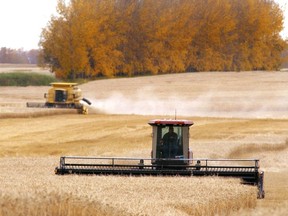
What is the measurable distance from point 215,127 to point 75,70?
46086 mm

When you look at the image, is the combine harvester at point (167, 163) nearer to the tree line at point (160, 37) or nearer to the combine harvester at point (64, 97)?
the combine harvester at point (64, 97)

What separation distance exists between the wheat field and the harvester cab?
0.83 meters

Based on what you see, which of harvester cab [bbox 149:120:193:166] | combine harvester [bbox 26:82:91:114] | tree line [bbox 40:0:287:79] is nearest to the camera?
harvester cab [bbox 149:120:193:166]

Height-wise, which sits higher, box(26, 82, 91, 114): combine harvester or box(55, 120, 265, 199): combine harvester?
box(26, 82, 91, 114): combine harvester

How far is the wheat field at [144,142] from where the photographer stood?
59.4ft

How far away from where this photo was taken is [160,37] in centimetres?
9875

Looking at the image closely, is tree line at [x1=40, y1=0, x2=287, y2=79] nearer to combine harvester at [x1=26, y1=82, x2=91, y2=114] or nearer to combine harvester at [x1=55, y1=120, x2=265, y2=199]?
combine harvester at [x1=26, y1=82, x2=91, y2=114]

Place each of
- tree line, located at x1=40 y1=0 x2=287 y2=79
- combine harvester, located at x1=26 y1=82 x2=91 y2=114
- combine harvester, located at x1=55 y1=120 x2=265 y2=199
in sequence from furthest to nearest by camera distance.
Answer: tree line, located at x1=40 y1=0 x2=287 y2=79 < combine harvester, located at x1=26 y1=82 x2=91 y2=114 < combine harvester, located at x1=55 y1=120 x2=265 y2=199

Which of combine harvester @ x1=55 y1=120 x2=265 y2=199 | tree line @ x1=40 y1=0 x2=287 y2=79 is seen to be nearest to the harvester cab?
combine harvester @ x1=55 y1=120 x2=265 y2=199

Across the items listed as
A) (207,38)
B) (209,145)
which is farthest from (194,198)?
(207,38)

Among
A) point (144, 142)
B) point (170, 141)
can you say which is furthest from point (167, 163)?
point (144, 142)

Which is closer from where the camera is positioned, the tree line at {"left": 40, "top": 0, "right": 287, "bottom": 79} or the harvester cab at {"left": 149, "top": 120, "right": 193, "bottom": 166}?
the harvester cab at {"left": 149, "top": 120, "right": 193, "bottom": 166}

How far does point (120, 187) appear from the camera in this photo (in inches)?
841

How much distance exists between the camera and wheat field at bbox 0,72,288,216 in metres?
18.1
